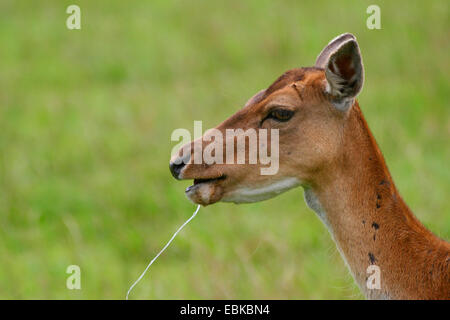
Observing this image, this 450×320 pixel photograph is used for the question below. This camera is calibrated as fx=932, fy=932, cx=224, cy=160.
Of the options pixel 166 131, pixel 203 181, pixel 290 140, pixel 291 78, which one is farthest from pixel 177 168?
pixel 166 131

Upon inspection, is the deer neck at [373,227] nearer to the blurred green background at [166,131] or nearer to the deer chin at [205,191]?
the deer chin at [205,191]

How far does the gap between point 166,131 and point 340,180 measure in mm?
6280

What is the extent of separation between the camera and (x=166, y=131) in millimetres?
10914

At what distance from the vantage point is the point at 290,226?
28.6 ft

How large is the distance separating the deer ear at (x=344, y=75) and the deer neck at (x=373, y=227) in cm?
12

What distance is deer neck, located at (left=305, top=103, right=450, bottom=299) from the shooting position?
471 centimetres

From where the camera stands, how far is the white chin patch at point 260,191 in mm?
4816

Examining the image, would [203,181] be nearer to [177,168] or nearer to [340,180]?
[177,168]

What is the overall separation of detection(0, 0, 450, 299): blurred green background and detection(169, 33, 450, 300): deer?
836 mm

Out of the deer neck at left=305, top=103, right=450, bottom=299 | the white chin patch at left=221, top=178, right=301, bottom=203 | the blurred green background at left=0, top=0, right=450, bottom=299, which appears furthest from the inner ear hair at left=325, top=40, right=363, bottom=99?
the blurred green background at left=0, top=0, right=450, bottom=299

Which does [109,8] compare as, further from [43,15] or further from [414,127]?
[414,127]
